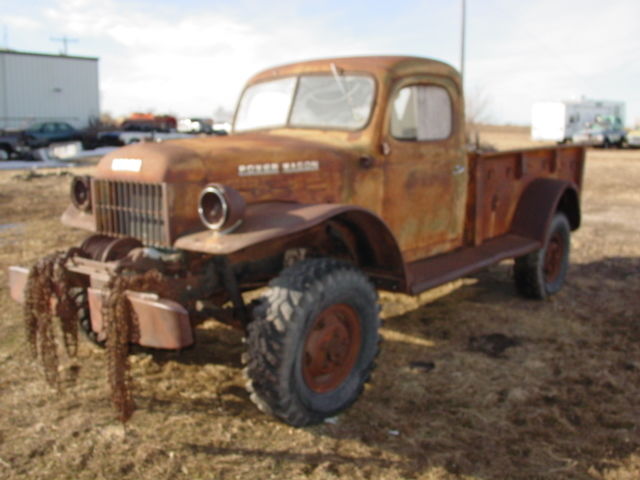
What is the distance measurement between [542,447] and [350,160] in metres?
1.99

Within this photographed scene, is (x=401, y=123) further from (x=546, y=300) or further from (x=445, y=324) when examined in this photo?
(x=546, y=300)

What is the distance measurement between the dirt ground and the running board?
Result: 1.82ft

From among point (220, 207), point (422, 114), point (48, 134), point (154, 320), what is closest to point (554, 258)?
point (422, 114)

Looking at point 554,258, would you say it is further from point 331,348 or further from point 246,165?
point 246,165

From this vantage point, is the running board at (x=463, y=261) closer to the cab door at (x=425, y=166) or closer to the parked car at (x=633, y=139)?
the cab door at (x=425, y=166)

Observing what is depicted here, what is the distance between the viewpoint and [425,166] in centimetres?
480

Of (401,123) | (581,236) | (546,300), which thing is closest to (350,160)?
(401,123)

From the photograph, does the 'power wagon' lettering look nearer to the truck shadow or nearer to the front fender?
the front fender

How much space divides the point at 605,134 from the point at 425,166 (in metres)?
28.5

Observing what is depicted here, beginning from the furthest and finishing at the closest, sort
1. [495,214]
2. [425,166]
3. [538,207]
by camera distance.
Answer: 1. [538,207]
2. [495,214]
3. [425,166]

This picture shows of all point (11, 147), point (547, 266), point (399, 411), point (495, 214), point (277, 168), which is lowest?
point (399, 411)

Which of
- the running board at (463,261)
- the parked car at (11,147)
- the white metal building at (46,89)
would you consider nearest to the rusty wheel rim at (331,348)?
the running board at (463,261)

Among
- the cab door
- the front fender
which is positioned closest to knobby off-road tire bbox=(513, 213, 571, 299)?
the cab door

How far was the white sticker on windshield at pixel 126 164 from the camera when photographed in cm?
357
